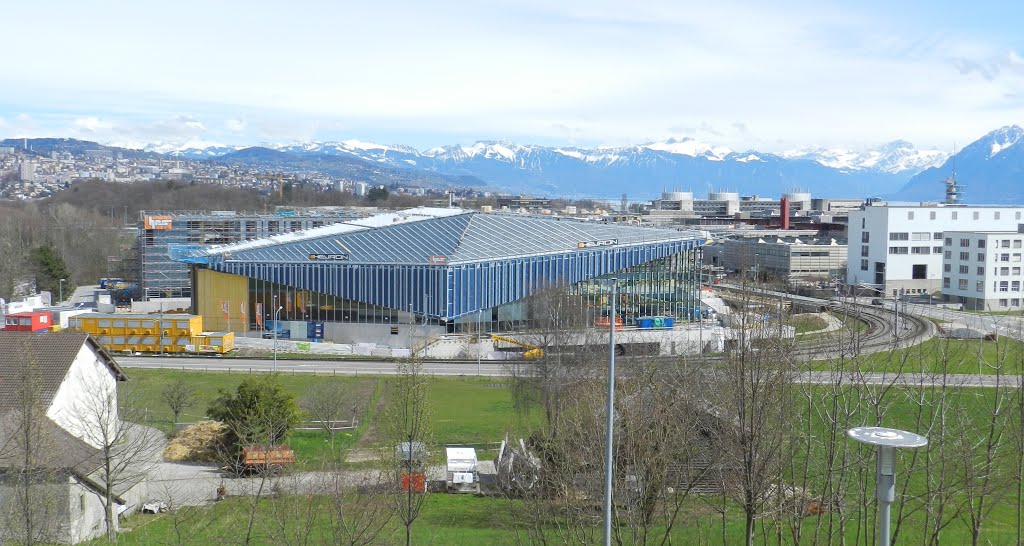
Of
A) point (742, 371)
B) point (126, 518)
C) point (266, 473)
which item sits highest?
point (742, 371)

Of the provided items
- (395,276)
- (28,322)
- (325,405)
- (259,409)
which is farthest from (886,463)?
(395,276)

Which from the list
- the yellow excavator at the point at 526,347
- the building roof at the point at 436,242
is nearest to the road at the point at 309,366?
the yellow excavator at the point at 526,347

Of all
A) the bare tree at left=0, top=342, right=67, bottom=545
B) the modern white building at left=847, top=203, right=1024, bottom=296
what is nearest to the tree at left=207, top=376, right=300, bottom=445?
the bare tree at left=0, top=342, right=67, bottom=545

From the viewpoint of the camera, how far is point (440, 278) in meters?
50.5

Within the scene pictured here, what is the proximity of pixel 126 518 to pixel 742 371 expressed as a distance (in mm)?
16160

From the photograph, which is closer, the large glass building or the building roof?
the large glass building

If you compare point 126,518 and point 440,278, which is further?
point 440,278

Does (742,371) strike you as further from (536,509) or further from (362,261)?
(362,261)

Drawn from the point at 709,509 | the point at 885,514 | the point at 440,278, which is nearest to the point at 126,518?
the point at 709,509

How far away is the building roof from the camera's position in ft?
171

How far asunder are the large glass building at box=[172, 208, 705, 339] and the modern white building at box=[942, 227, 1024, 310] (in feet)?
91.3

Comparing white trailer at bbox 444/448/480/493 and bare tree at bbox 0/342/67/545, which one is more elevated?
bare tree at bbox 0/342/67/545

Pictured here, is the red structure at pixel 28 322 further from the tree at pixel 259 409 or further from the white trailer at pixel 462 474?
the white trailer at pixel 462 474

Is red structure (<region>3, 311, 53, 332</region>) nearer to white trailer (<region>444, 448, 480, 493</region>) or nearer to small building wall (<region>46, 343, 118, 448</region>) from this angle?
small building wall (<region>46, 343, 118, 448</region>)
